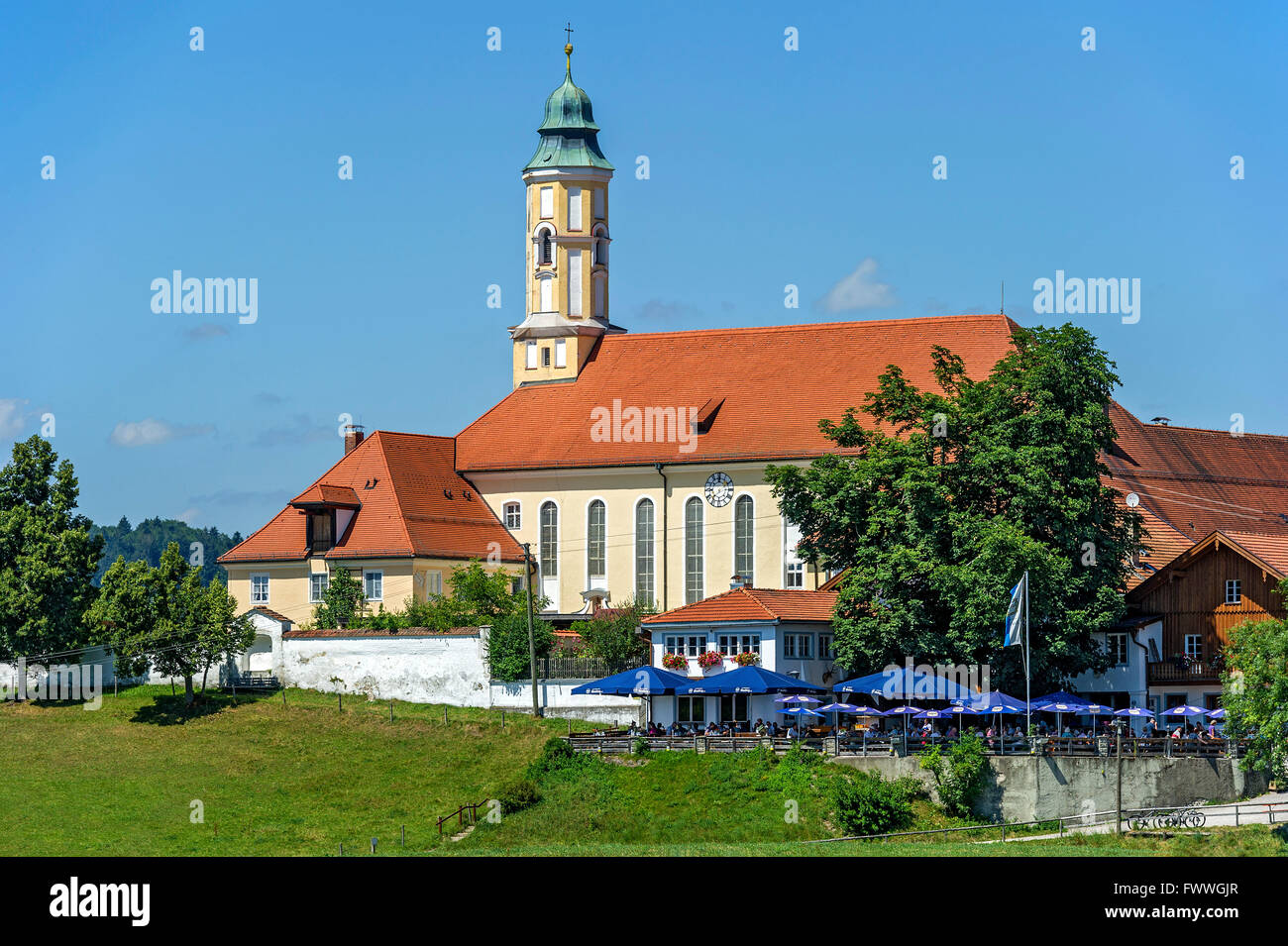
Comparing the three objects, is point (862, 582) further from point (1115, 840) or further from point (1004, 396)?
point (1115, 840)

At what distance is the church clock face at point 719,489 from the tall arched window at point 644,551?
2.63m

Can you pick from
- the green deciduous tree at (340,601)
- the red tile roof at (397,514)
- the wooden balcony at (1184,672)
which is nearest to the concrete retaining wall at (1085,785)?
the wooden balcony at (1184,672)

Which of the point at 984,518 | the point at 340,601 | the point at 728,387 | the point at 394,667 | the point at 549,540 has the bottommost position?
the point at 394,667

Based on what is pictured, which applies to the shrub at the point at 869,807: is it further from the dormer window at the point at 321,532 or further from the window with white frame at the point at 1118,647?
the dormer window at the point at 321,532

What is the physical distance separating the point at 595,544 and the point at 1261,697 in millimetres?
33072

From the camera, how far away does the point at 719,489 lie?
68812 mm

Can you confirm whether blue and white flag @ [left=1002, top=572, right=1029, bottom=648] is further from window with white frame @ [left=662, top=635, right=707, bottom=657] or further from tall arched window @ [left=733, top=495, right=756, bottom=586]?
tall arched window @ [left=733, top=495, right=756, bottom=586]

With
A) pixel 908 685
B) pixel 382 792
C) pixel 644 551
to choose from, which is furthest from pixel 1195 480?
pixel 382 792

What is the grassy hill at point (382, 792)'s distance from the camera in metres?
42.2

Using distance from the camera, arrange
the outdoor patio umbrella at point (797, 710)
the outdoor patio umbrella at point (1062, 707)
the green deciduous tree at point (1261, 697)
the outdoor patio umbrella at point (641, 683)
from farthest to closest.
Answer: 1. the outdoor patio umbrella at point (641, 683)
2. the outdoor patio umbrella at point (797, 710)
3. the outdoor patio umbrella at point (1062, 707)
4. the green deciduous tree at point (1261, 697)

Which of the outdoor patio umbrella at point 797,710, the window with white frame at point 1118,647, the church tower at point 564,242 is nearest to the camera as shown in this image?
the outdoor patio umbrella at point 797,710

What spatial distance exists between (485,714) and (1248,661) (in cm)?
2360
